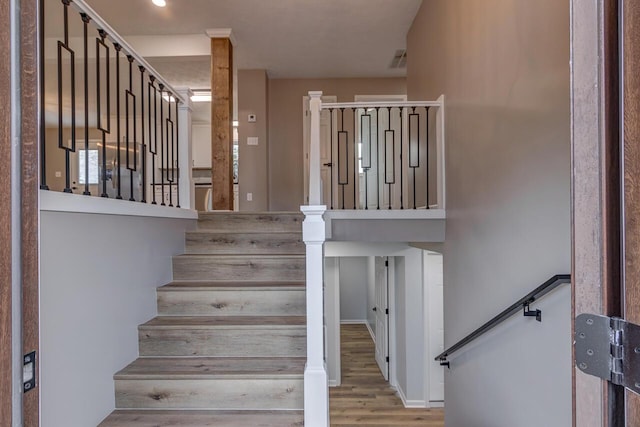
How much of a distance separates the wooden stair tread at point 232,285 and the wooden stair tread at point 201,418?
2.58ft

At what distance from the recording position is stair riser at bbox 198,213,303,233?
362 cm

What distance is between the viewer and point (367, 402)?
569 cm

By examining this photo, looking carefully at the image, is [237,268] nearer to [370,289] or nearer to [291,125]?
[291,125]

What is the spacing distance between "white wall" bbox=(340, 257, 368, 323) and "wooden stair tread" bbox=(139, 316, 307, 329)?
7076 mm

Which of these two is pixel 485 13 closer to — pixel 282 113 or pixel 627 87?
pixel 627 87

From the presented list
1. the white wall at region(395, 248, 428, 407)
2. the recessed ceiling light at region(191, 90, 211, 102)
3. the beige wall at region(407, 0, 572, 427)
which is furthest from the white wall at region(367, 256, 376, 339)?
the beige wall at region(407, 0, 572, 427)

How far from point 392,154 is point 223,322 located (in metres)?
3.41

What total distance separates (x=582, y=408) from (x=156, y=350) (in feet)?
7.58

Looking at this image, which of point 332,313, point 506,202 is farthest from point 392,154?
point 506,202

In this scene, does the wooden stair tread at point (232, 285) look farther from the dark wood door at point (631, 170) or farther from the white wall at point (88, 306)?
the dark wood door at point (631, 170)

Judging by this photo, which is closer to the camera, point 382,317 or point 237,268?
point 237,268

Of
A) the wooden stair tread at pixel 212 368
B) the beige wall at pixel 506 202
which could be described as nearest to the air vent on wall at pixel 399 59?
the beige wall at pixel 506 202

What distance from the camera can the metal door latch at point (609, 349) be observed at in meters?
0.58

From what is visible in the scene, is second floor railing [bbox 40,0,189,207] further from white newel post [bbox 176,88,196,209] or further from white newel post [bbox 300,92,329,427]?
white newel post [bbox 300,92,329,427]
